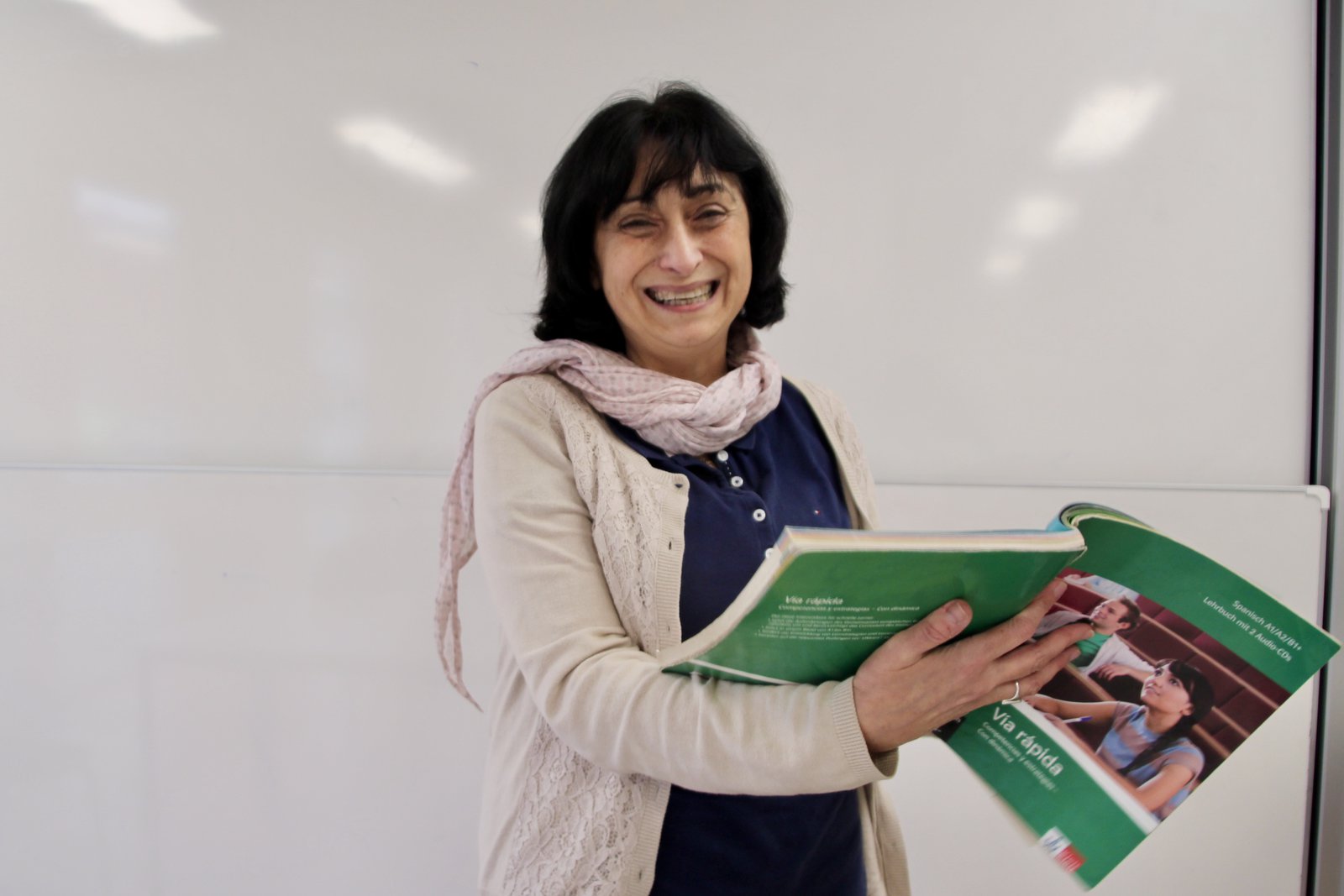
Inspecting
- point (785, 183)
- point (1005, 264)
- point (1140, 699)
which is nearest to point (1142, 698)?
point (1140, 699)

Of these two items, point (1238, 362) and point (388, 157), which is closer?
point (1238, 362)

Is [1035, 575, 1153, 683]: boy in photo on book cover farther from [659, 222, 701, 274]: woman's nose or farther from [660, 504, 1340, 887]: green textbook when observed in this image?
Answer: [659, 222, 701, 274]: woman's nose

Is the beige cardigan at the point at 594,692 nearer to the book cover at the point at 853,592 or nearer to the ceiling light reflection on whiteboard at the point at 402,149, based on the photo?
the book cover at the point at 853,592

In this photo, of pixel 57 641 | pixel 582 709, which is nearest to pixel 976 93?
pixel 582 709

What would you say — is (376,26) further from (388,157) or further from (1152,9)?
(1152,9)

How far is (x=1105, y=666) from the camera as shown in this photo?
2.02ft

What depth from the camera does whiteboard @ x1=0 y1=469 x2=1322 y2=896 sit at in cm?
144

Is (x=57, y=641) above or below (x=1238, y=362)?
below

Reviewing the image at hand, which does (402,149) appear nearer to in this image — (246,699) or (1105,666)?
(246,699)

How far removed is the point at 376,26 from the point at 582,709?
1.35 metres

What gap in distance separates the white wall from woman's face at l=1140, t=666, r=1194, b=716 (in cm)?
76

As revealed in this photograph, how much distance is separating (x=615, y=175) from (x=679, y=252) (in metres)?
0.09

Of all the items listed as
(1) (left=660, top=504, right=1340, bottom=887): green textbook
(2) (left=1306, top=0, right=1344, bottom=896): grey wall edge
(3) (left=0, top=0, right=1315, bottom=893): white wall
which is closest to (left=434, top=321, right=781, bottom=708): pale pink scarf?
(1) (left=660, top=504, right=1340, bottom=887): green textbook

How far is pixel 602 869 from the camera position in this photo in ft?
2.28
